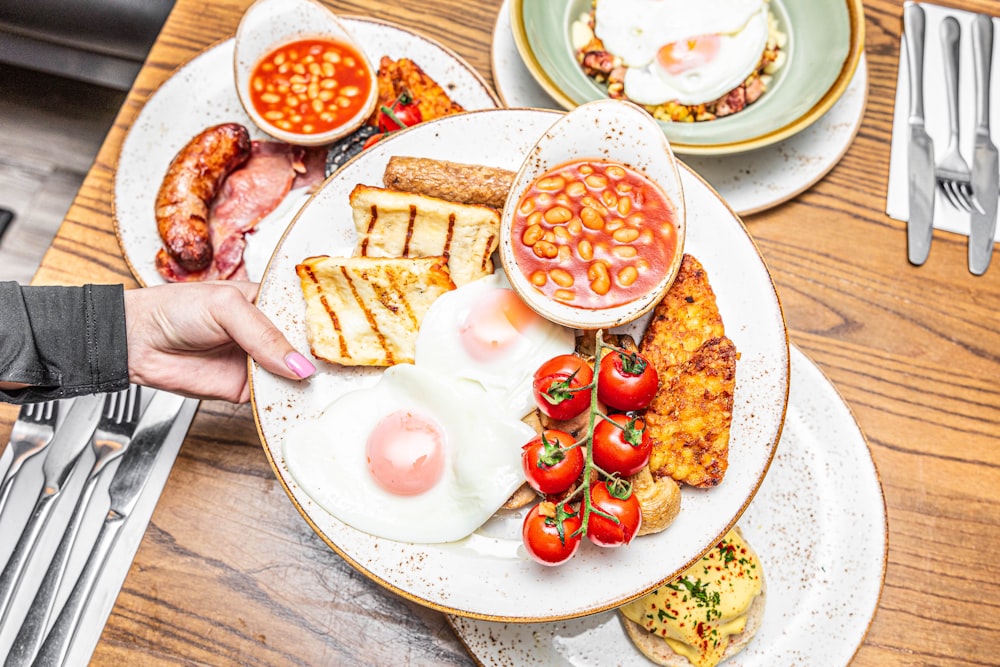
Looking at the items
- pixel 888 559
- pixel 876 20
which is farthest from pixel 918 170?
pixel 888 559

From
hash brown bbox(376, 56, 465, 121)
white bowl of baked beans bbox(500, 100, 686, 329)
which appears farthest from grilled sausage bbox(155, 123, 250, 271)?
white bowl of baked beans bbox(500, 100, 686, 329)

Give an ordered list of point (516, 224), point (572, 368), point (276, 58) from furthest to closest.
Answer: point (276, 58), point (516, 224), point (572, 368)

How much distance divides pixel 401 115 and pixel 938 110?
88.9 inches

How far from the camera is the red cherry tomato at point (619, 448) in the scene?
211 centimetres

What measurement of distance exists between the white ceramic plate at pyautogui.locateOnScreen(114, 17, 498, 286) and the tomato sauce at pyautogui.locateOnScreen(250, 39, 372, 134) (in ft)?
0.67

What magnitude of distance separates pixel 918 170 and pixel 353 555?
2.68 metres

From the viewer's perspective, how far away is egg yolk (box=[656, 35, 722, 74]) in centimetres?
294

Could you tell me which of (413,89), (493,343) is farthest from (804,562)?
(413,89)

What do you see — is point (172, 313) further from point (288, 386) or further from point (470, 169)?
point (470, 169)

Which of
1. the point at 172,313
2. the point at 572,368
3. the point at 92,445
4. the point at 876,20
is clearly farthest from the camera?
the point at 876,20

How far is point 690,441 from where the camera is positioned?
2.31 m

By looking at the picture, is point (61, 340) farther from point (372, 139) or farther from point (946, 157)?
point (946, 157)

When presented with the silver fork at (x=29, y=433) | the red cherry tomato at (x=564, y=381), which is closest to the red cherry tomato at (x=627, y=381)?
the red cherry tomato at (x=564, y=381)

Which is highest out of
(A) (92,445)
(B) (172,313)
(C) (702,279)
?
(C) (702,279)
